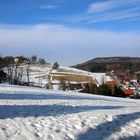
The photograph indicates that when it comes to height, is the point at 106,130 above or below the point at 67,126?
below

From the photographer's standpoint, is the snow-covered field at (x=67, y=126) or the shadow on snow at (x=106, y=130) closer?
the snow-covered field at (x=67, y=126)

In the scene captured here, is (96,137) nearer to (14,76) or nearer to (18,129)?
(18,129)

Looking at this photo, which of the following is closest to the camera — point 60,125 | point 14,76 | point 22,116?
point 60,125

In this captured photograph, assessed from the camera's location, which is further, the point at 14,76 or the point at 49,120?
the point at 14,76

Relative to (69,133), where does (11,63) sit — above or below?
above

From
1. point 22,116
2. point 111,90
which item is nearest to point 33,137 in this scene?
point 22,116

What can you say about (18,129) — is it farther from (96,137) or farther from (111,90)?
(111,90)

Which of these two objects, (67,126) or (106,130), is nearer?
(67,126)

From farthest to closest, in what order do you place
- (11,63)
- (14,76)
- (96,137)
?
(11,63) < (14,76) < (96,137)

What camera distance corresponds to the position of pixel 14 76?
12425 cm

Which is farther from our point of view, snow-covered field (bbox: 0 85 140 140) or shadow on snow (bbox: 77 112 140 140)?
shadow on snow (bbox: 77 112 140 140)

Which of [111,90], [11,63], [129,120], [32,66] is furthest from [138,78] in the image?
[129,120]

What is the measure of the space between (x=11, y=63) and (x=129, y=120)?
12037 centimetres

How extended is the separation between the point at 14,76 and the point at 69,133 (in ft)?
365
